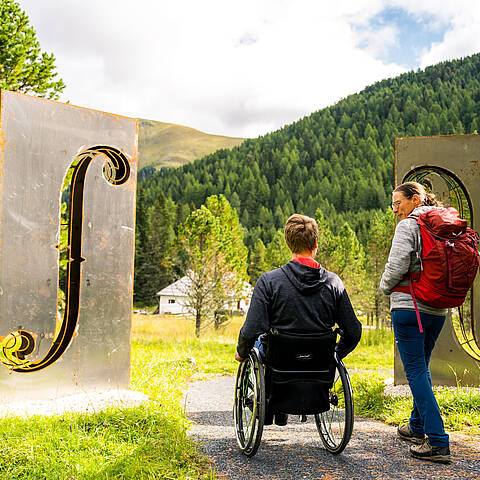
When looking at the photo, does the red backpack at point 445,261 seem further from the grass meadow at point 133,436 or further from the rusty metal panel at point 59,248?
the rusty metal panel at point 59,248

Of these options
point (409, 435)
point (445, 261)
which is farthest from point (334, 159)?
point (445, 261)

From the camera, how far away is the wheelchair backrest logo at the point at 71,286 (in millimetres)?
5023

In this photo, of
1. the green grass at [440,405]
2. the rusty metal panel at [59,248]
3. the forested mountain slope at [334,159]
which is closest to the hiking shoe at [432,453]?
the green grass at [440,405]

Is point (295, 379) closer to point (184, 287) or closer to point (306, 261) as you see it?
point (306, 261)

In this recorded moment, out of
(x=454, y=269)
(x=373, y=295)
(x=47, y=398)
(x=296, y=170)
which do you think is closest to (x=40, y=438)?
(x=47, y=398)

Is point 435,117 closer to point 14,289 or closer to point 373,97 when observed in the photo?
point 373,97

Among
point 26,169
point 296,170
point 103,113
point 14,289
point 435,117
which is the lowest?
point 14,289

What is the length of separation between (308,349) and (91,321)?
285cm

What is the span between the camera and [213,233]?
59.1ft

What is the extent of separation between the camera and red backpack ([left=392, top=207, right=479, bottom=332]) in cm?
365

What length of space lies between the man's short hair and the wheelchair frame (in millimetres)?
805

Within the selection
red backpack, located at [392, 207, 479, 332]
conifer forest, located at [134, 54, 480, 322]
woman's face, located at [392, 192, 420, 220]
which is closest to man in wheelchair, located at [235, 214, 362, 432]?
red backpack, located at [392, 207, 479, 332]

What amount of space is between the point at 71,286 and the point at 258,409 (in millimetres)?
2767

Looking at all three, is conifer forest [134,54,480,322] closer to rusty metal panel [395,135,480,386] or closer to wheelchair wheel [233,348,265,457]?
rusty metal panel [395,135,480,386]
